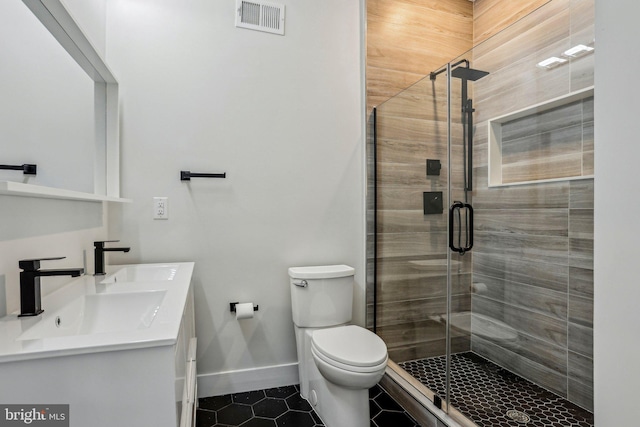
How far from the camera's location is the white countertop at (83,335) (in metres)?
0.68

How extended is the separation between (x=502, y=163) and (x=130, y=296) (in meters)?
1.91

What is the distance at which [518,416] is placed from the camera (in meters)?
1.64

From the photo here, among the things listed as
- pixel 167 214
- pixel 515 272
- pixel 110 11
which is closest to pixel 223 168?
pixel 167 214

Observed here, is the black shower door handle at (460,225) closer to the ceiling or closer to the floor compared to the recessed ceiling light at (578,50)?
closer to the floor

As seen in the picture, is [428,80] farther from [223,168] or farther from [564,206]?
[223,168]

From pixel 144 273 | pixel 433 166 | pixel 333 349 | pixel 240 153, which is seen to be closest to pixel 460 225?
pixel 433 166

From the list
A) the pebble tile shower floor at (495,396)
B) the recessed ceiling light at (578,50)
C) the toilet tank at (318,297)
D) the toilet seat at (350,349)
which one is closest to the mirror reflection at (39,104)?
the toilet tank at (318,297)

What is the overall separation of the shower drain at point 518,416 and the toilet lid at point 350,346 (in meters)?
0.68

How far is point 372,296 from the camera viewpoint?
2.40 meters

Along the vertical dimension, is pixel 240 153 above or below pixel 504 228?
above

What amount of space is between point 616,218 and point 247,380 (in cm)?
201

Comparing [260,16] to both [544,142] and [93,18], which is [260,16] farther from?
[544,142]

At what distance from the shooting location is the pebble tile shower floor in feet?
5.33

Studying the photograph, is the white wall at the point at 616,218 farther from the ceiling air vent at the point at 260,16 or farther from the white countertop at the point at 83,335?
the ceiling air vent at the point at 260,16
